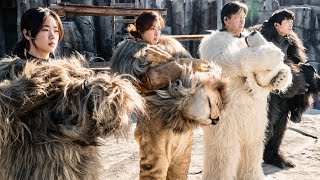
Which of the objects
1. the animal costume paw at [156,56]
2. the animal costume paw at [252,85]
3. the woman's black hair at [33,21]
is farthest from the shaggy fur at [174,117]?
the woman's black hair at [33,21]

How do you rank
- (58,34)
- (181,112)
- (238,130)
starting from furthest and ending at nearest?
(238,130)
(181,112)
(58,34)

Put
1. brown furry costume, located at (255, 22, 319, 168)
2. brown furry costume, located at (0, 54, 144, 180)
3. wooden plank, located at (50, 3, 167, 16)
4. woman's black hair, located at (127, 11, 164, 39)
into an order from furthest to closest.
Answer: wooden plank, located at (50, 3, 167, 16)
brown furry costume, located at (255, 22, 319, 168)
woman's black hair, located at (127, 11, 164, 39)
brown furry costume, located at (0, 54, 144, 180)

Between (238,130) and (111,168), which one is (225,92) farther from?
(111,168)

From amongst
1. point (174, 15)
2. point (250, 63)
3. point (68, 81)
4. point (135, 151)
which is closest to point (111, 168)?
point (135, 151)

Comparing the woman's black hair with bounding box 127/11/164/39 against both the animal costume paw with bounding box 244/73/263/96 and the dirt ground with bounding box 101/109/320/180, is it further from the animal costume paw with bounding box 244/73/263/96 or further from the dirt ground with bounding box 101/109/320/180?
the dirt ground with bounding box 101/109/320/180

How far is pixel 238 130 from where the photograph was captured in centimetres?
229

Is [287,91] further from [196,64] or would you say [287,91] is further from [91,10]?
[91,10]

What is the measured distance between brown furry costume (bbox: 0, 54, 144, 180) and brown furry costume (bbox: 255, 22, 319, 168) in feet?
6.48

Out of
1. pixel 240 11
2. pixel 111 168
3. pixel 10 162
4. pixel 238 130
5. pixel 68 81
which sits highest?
pixel 240 11

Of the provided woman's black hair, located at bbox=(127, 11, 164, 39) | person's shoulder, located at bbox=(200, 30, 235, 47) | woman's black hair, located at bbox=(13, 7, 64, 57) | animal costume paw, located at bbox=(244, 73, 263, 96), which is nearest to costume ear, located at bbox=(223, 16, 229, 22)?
person's shoulder, located at bbox=(200, 30, 235, 47)

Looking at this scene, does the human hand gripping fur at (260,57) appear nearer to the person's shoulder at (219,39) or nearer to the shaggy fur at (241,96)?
the shaggy fur at (241,96)

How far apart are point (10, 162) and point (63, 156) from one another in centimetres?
17

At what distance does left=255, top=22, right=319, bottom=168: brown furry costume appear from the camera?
2.86m

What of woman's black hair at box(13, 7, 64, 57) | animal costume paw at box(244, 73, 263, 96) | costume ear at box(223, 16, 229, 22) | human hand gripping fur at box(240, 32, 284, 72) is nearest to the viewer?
woman's black hair at box(13, 7, 64, 57)
